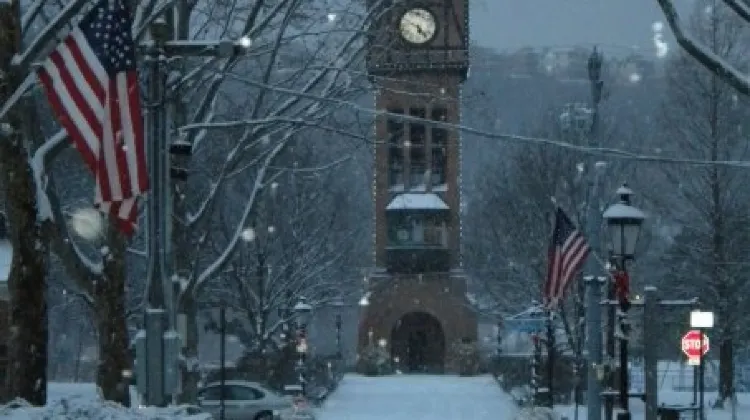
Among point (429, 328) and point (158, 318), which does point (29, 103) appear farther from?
point (429, 328)

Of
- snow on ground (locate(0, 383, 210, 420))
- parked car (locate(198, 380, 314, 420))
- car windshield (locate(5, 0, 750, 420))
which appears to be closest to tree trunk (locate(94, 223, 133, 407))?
car windshield (locate(5, 0, 750, 420))

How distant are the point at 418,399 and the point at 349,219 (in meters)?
26.0

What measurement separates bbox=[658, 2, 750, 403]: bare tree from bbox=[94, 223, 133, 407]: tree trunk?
27157 millimetres

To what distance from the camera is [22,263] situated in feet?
49.7

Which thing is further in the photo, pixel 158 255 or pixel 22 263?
pixel 22 263

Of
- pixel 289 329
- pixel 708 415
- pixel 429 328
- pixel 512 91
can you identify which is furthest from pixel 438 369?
pixel 512 91

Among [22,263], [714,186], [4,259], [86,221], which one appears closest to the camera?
[22,263]

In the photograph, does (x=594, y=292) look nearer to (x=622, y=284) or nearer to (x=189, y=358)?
(x=622, y=284)

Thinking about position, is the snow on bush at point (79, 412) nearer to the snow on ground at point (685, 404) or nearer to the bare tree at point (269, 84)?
the bare tree at point (269, 84)

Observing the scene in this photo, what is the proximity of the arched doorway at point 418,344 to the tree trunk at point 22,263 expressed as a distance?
171ft

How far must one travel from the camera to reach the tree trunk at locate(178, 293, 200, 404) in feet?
77.5

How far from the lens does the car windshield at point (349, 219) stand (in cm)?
1460

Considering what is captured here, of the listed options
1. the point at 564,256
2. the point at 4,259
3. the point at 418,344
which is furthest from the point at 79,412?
the point at 418,344

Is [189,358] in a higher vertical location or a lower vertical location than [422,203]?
lower
